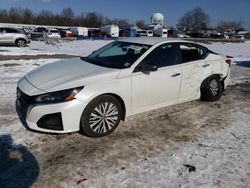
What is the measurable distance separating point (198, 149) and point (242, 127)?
56.2 inches

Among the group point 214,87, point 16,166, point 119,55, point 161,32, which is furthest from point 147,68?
point 161,32

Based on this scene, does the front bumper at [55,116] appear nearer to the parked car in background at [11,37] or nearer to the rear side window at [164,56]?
the rear side window at [164,56]

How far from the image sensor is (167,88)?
5129 millimetres

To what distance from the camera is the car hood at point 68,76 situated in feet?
13.7

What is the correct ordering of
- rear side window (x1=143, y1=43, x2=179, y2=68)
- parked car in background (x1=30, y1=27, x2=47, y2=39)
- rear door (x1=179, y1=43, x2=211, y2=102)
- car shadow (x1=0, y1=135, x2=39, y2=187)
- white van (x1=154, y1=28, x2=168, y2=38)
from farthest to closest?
white van (x1=154, y1=28, x2=168, y2=38) → parked car in background (x1=30, y1=27, x2=47, y2=39) → rear door (x1=179, y1=43, x2=211, y2=102) → rear side window (x1=143, y1=43, x2=179, y2=68) → car shadow (x1=0, y1=135, x2=39, y2=187)

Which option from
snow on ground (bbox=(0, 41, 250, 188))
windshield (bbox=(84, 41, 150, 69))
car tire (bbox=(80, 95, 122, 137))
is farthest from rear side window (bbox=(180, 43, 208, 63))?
car tire (bbox=(80, 95, 122, 137))

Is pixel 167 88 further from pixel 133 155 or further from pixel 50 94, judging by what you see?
A: pixel 50 94

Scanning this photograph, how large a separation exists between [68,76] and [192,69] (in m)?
2.60

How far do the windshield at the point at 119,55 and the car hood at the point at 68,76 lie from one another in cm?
24

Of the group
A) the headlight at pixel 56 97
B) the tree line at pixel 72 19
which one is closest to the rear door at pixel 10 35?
the headlight at pixel 56 97

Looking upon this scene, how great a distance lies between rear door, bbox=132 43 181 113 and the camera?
4719mm

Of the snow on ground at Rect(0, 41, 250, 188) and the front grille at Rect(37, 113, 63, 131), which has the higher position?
the front grille at Rect(37, 113, 63, 131)

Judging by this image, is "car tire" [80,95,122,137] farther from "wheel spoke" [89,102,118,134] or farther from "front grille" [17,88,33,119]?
"front grille" [17,88,33,119]

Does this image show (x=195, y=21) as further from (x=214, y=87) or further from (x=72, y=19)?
(x=214, y=87)
